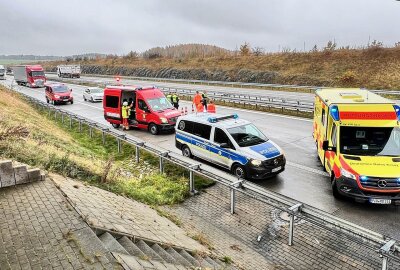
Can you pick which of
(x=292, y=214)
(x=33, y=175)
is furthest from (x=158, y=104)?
(x=292, y=214)

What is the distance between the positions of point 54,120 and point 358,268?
72.8 ft

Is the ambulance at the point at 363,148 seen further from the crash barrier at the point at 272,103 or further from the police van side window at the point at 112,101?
the police van side window at the point at 112,101

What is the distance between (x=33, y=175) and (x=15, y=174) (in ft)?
1.30

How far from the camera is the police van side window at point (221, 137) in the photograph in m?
11.7

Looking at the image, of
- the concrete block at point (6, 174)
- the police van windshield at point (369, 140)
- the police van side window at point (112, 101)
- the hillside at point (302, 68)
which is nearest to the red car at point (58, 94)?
the police van side window at point (112, 101)

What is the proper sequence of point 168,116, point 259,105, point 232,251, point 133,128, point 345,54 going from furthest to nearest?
point 345,54 → point 259,105 → point 133,128 → point 168,116 → point 232,251

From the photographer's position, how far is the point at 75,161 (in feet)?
35.7

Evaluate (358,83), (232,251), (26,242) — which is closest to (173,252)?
(232,251)

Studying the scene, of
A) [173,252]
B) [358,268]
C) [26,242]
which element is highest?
[26,242]

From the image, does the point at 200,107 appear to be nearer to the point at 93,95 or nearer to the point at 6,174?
the point at 6,174

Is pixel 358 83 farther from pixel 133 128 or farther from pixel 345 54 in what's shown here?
pixel 133 128

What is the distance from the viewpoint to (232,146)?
1156cm

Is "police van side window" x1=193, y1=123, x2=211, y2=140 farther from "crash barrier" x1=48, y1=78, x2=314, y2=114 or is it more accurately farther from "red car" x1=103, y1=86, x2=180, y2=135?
"crash barrier" x1=48, y1=78, x2=314, y2=114

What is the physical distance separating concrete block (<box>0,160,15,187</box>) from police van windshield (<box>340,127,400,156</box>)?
867cm
